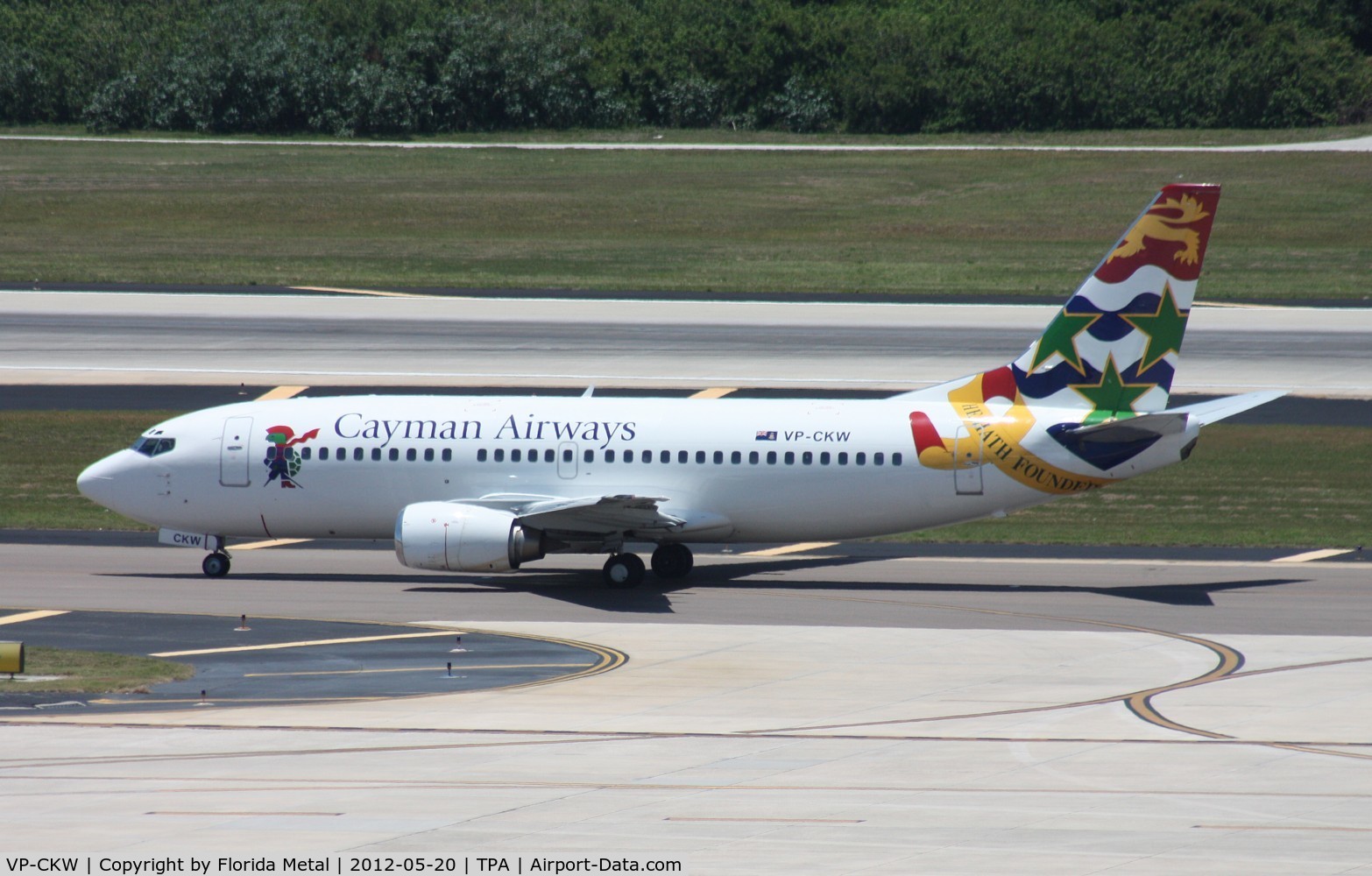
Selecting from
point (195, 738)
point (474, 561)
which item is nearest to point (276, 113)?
point (474, 561)

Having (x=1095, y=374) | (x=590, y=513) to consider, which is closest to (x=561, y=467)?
(x=590, y=513)

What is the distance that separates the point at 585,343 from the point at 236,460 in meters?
29.0

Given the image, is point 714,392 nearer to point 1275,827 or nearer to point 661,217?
point 1275,827

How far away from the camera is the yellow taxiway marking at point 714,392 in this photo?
184 ft

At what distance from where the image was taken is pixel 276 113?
4980 inches

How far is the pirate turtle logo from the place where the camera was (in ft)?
125

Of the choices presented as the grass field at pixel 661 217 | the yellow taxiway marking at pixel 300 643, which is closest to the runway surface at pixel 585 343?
the grass field at pixel 661 217

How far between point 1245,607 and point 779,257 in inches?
2242

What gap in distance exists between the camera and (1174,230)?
36125 millimetres

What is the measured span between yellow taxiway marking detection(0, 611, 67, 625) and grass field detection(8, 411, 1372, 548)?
36.2 feet

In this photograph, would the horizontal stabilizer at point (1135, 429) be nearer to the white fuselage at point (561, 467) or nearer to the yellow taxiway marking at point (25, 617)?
the white fuselage at point (561, 467)

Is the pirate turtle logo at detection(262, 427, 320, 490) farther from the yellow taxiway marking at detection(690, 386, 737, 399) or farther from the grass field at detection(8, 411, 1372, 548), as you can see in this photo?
the yellow taxiway marking at detection(690, 386, 737, 399)

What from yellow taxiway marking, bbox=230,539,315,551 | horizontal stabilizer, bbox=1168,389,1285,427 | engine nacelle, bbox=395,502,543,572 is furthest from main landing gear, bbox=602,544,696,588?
horizontal stabilizer, bbox=1168,389,1285,427

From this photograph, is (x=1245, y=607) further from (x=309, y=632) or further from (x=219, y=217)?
(x=219, y=217)
